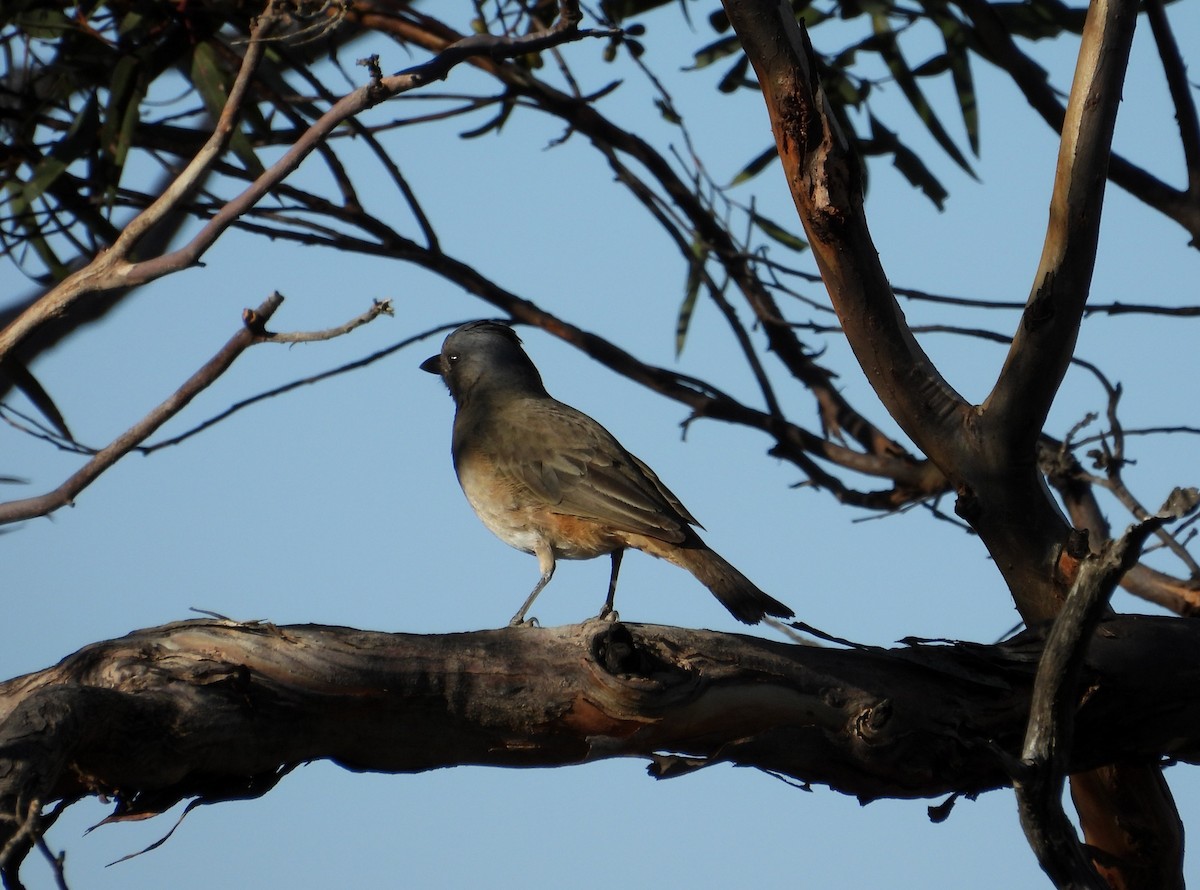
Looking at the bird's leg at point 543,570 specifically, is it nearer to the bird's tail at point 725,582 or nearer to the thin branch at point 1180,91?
the bird's tail at point 725,582

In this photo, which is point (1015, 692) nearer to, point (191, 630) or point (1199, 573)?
point (1199, 573)

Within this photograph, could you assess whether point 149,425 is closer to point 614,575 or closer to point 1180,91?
point 614,575

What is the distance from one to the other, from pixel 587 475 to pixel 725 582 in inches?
35.1

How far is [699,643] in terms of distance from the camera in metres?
3.34

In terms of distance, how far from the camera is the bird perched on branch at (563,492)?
180 inches

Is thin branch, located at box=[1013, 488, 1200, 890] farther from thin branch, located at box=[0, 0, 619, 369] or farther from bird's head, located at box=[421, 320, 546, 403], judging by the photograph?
bird's head, located at box=[421, 320, 546, 403]

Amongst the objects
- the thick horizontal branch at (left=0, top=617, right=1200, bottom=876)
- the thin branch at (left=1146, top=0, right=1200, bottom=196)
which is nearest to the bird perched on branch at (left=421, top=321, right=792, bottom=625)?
the thick horizontal branch at (left=0, top=617, right=1200, bottom=876)

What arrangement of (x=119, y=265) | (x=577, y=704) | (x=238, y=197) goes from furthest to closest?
1. (x=119, y=265)
2. (x=238, y=197)
3. (x=577, y=704)

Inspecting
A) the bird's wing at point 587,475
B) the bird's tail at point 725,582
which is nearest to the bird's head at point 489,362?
the bird's wing at point 587,475

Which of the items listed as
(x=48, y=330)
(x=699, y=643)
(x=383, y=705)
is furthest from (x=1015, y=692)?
(x=48, y=330)

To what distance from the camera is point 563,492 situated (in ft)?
16.5

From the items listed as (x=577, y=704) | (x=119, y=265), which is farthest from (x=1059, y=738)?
(x=119, y=265)

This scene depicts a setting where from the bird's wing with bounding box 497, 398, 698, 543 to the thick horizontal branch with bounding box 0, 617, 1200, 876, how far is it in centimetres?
128

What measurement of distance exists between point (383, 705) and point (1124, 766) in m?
2.04
